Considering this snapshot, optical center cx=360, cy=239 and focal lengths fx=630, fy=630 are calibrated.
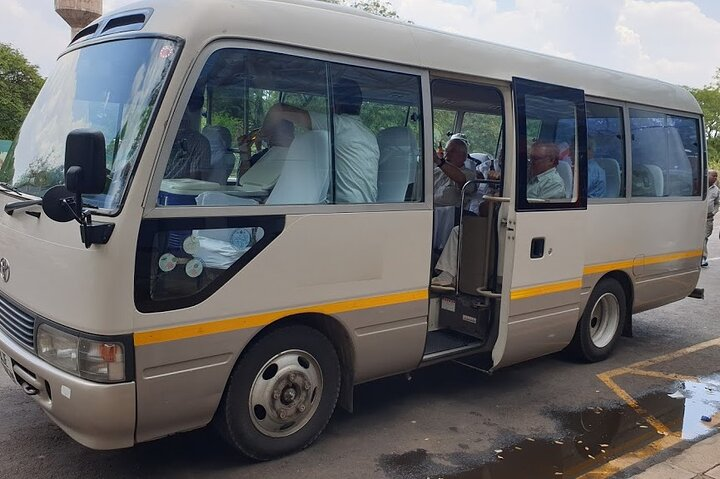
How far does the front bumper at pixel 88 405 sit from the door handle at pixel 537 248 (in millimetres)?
3248

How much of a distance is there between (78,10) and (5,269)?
16905 millimetres

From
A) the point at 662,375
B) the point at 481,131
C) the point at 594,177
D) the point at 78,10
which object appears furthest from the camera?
the point at 78,10

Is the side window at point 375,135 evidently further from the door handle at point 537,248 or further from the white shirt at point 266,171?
the door handle at point 537,248

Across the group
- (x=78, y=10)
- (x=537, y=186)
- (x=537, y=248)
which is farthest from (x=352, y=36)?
(x=78, y=10)

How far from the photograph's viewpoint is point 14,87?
115 ft

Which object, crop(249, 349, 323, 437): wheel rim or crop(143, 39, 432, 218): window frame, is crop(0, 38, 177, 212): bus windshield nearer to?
crop(143, 39, 432, 218): window frame

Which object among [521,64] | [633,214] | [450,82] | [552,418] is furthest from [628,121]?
[552,418]

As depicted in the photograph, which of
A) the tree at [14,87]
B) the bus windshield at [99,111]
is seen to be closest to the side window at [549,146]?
the bus windshield at [99,111]

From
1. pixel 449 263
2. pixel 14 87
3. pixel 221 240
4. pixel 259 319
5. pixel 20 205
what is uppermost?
pixel 14 87

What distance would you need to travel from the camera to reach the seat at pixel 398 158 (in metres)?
4.40

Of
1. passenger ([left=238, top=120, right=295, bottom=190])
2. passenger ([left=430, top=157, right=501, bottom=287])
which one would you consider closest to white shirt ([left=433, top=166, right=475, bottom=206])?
passenger ([left=430, top=157, right=501, bottom=287])

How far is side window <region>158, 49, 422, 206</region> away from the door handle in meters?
1.26

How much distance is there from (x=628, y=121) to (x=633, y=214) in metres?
0.92

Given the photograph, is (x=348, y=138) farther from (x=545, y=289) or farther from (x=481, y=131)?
(x=481, y=131)
